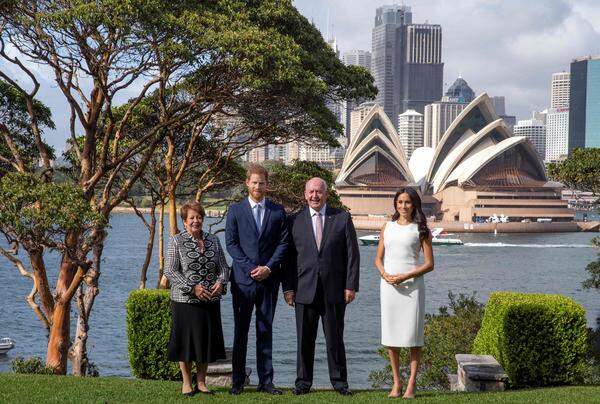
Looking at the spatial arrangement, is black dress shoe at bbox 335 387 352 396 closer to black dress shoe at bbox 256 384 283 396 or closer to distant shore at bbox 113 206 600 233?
black dress shoe at bbox 256 384 283 396

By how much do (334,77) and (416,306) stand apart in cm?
829

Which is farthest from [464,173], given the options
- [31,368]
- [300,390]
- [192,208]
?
[192,208]

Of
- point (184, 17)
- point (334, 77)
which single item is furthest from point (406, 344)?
point (334, 77)

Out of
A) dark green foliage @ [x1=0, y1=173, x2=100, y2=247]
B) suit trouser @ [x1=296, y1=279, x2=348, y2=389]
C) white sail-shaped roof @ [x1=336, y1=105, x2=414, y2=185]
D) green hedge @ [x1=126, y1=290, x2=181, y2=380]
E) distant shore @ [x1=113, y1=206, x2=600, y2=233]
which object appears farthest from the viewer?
distant shore @ [x1=113, y1=206, x2=600, y2=233]

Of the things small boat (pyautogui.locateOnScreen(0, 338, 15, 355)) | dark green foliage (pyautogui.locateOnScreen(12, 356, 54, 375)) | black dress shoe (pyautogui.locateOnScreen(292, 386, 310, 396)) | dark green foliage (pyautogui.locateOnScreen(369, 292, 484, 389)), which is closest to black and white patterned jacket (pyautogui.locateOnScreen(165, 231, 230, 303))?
black dress shoe (pyautogui.locateOnScreen(292, 386, 310, 396))

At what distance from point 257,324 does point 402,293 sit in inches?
41.6

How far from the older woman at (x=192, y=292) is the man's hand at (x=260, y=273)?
7.3 inches

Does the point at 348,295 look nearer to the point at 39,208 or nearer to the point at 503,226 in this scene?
the point at 39,208

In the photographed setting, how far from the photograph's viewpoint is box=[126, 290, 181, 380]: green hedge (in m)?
6.95

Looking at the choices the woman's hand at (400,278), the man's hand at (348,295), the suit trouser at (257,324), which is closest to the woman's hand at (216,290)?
the suit trouser at (257,324)

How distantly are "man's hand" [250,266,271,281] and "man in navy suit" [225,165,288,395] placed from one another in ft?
0.08

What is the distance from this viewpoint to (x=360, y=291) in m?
33.4

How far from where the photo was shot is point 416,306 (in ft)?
19.3

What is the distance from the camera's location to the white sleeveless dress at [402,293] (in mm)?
5859
